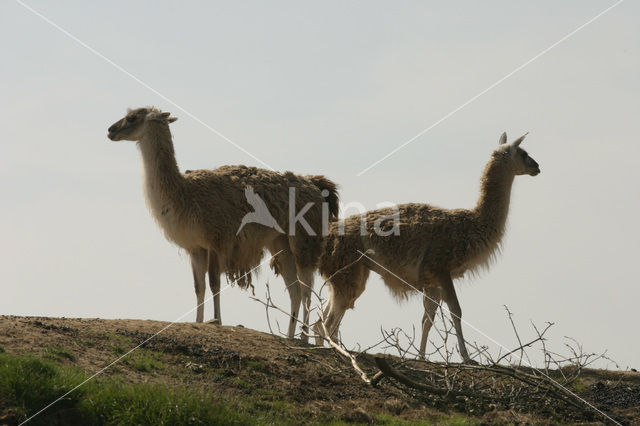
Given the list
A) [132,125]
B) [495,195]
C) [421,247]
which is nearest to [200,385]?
[421,247]

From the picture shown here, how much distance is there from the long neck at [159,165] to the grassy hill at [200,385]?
2637 mm

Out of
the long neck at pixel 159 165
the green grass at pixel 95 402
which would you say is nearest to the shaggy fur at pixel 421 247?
the long neck at pixel 159 165

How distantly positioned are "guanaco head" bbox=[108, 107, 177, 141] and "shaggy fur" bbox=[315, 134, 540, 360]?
322 centimetres

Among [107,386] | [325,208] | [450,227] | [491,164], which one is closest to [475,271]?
[450,227]

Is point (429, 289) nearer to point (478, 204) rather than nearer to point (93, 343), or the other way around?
point (478, 204)

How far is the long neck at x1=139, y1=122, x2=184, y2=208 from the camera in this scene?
49.0ft

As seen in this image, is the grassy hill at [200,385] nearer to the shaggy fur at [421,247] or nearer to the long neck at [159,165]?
the shaggy fur at [421,247]

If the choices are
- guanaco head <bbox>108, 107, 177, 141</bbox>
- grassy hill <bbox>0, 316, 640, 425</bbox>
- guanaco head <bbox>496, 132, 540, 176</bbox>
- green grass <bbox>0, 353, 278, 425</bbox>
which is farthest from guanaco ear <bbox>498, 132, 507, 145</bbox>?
green grass <bbox>0, 353, 278, 425</bbox>

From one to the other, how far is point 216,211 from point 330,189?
105 inches

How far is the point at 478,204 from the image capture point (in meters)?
15.0

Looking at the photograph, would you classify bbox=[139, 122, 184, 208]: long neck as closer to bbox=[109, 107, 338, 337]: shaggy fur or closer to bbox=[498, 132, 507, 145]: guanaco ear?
bbox=[109, 107, 338, 337]: shaggy fur

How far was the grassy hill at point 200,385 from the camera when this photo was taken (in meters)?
9.38

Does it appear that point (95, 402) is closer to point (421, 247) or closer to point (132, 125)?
point (421, 247)

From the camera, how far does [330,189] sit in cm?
1689
